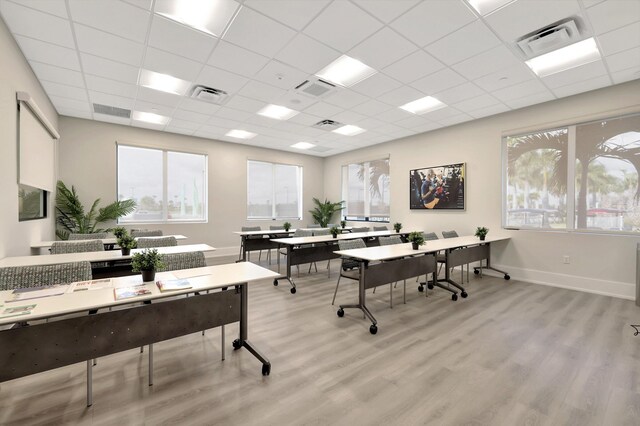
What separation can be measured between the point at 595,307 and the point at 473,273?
84.6 inches

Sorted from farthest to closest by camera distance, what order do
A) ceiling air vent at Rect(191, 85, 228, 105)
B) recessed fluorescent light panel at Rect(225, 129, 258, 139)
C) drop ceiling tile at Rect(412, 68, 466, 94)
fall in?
recessed fluorescent light panel at Rect(225, 129, 258, 139) < ceiling air vent at Rect(191, 85, 228, 105) < drop ceiling tile at Rect(412, 68, 466, 94)

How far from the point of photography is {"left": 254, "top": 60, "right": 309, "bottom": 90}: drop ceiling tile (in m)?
3.81

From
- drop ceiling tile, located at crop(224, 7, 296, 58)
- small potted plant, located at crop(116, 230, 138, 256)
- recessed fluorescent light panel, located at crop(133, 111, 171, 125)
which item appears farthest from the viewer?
recessed fluorescent light panel, located at crop(133, 111, 171, 125)

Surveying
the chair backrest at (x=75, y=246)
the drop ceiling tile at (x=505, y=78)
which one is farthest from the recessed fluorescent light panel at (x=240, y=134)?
the drop ceiling tile at (x=505, y=78)

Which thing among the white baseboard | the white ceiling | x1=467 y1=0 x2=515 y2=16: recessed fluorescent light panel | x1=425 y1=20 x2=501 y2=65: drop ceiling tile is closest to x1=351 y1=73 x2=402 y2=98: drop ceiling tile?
the white ceiling

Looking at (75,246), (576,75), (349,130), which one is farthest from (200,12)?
(576,75)

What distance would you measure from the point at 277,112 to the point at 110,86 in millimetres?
2716

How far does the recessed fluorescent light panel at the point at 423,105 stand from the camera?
4964mm

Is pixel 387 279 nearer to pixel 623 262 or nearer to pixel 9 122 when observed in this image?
pixel 623 262

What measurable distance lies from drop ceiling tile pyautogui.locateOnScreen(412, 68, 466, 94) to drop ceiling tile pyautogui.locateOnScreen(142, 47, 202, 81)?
3.16 m

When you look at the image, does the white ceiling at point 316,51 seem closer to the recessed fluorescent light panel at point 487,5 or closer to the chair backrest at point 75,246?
the recessed fluorescent light panel at point 487,5

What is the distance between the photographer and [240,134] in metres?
7.23

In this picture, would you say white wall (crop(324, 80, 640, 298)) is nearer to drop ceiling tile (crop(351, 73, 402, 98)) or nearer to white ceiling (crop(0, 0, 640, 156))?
white ceiling (crop(0, 0, 640, 156))

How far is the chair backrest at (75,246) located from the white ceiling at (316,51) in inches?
93.6
